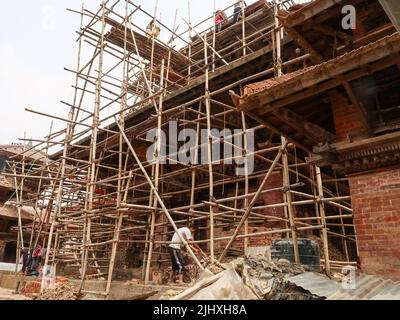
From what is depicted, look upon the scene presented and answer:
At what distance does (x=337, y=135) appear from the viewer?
16.7 ft

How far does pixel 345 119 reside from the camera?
16.6 feet

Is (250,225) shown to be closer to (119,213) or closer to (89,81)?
(119,213)

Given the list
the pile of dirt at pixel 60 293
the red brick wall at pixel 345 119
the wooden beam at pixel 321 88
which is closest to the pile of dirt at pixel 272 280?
the red brick wall at pixel 345 119

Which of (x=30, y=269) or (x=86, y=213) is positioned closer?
(x=86, y=213)

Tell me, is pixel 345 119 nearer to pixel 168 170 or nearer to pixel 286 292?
pixel 286 292

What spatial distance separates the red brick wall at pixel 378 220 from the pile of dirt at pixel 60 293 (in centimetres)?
724

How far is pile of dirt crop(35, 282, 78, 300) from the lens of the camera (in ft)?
28.3

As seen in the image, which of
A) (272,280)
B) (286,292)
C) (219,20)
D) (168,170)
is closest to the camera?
(286,292)

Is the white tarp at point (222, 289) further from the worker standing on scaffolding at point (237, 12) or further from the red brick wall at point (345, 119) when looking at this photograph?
the worker standing on scaffolding at point (237, 12)

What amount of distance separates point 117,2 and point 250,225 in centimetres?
937

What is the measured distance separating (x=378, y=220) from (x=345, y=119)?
59.9 inches

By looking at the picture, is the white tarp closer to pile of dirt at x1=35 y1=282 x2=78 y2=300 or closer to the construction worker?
pile of dirt at x1=35 y1=282 x2=78 y2=300

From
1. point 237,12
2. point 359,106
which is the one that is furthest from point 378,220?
point 237,12

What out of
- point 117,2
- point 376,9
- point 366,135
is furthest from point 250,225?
point 117,2
